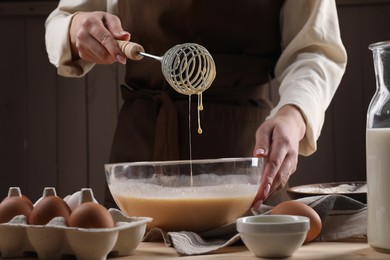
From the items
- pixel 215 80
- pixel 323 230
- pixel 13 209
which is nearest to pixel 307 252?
pixel 323 230

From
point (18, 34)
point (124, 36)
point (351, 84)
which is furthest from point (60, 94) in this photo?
point (124, 36)

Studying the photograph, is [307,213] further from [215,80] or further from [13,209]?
[215,80]

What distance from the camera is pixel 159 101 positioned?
1689 mm

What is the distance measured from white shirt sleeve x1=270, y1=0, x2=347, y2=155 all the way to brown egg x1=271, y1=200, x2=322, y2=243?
1.51ft

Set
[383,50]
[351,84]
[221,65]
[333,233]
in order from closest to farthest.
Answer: [383,50], [333,233], [221,65], [351,84]

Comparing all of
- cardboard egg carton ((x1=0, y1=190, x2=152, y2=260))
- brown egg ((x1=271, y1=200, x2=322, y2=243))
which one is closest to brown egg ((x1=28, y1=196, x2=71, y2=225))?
cardboard egg carton ((x1=0, y1=190, x2=152, y2=260))

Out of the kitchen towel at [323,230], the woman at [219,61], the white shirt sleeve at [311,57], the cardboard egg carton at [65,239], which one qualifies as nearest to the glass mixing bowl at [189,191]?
the kitchen towel at [323,230]

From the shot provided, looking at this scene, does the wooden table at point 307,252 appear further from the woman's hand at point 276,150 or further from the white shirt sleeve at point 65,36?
the white shirt sleeve at point 65,36

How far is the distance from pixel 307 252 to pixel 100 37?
2.21ft

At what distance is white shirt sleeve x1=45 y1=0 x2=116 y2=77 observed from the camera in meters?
1.62

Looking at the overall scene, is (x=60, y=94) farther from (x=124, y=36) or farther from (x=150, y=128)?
(x=124, y=36)

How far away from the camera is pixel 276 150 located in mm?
1259

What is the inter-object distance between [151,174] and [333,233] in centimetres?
31

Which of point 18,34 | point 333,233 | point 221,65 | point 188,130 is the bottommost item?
point 333,233
